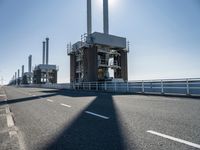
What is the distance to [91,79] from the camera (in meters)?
36.8

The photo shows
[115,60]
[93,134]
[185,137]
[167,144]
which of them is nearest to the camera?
[167,144]

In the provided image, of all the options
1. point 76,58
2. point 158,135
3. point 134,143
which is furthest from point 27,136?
point 76,58

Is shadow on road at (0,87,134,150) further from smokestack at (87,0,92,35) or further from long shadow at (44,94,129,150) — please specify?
smokestack at (87,0,92,35)

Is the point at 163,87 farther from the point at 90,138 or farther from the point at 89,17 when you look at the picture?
the point at 89,17

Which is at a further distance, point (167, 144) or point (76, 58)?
point (76, 58)

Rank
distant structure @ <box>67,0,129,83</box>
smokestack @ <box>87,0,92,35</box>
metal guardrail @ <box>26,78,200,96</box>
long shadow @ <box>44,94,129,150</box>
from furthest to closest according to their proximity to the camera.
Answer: smokestack @ <box>87,0,92,35</box> < distant structure @ <box>67,0,129,83</box> < metal guardrail @ <box>26,78,200,96</box> < long shadow @ <box>44,94,129,150</box>

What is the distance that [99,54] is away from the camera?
39781mm

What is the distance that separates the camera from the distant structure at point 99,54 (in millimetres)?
37062

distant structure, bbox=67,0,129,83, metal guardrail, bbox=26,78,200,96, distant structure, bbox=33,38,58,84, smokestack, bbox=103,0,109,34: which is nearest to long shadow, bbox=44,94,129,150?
metal guardrail, bbox=26,78,200,96

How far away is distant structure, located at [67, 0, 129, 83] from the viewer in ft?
122

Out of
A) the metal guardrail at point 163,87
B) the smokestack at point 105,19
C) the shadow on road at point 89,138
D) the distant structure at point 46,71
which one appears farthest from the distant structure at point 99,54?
the distant structure at point 46,71

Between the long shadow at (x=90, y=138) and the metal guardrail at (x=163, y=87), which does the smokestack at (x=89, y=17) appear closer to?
the metal guardrail at (x=163, y=87)

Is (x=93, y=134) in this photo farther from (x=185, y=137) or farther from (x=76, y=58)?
(x=76, y=58)

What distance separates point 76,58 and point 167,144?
1665 inches
